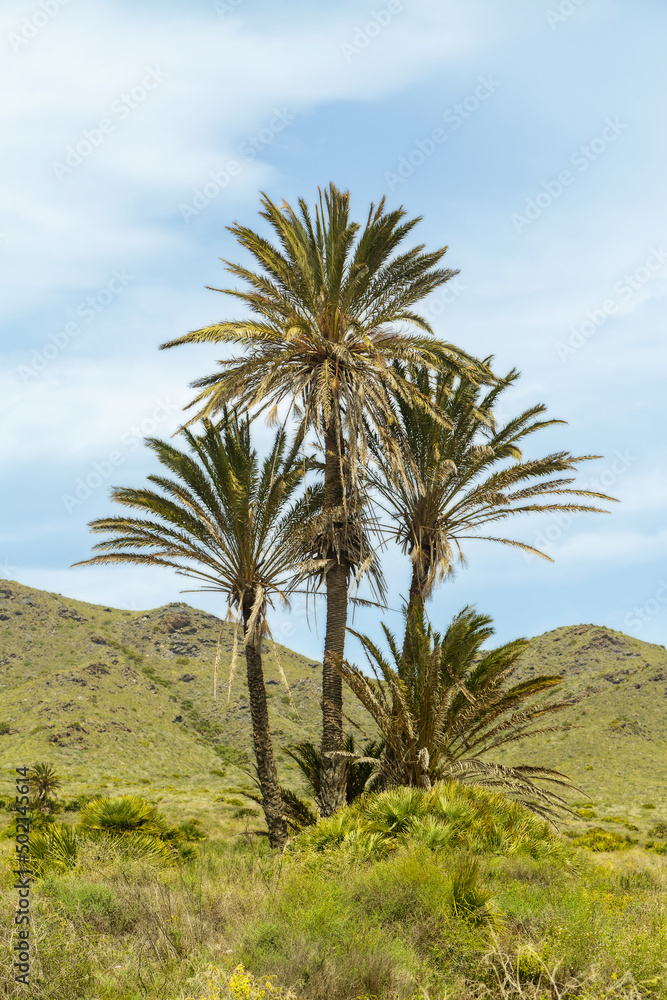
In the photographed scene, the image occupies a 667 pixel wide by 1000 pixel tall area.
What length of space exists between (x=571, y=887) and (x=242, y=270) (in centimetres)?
1448

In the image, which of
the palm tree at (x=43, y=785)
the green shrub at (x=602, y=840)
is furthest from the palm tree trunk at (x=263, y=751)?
the palm tree at (x=43, y=785)

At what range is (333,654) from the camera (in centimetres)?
1575

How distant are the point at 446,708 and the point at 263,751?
194 inches

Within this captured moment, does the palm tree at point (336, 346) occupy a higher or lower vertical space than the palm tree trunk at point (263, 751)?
higher

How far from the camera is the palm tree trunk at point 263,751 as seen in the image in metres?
16.7

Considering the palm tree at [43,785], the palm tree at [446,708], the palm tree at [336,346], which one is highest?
the palm tree at [336,346]

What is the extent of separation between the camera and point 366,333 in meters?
17.6

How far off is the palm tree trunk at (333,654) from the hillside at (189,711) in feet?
29.3

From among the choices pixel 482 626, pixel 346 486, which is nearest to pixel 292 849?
pixel 482 626

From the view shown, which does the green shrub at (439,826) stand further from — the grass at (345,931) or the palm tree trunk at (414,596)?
the palm tree trunk at (414,596)

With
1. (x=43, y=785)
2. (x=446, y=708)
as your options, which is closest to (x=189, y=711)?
(x=43, y=785)

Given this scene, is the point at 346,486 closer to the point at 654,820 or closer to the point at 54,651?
the point at 654,820

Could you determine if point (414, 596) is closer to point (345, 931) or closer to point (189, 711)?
point (345, 931)

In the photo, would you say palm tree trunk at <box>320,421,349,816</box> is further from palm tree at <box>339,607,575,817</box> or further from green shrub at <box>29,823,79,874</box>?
green shrub at <box>29,823,79,874</box>
